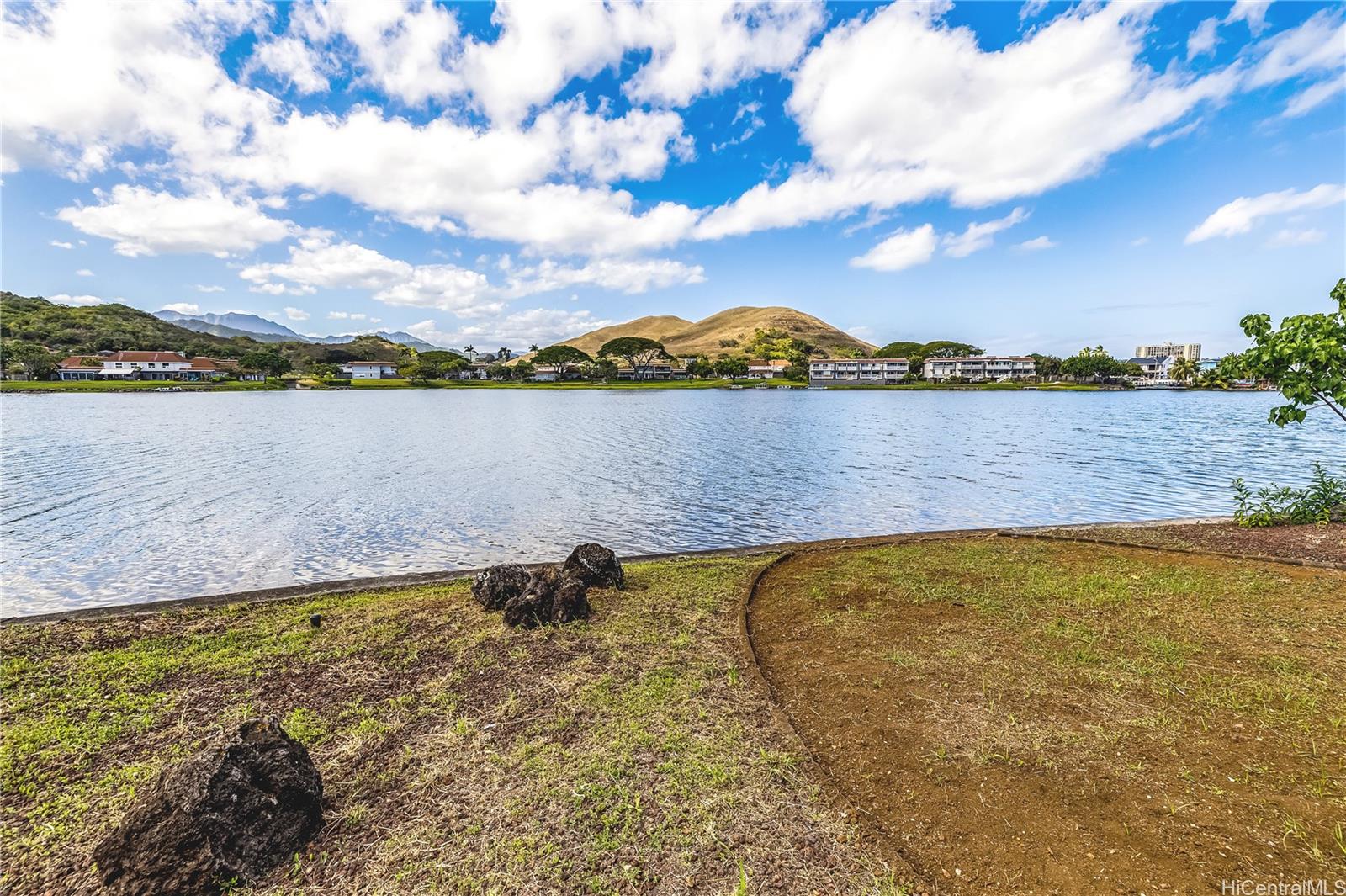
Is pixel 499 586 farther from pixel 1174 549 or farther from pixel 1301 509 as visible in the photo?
pixel 1301 509

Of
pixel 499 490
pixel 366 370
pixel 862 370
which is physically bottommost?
pixel 499 490

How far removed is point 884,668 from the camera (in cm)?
660

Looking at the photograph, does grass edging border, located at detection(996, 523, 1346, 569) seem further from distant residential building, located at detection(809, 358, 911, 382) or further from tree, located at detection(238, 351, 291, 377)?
tree, located at detection(238, 351, 291, 377)

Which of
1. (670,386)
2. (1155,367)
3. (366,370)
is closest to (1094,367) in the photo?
(1155,367)

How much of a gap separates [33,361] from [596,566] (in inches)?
6149

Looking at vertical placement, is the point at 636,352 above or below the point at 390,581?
above

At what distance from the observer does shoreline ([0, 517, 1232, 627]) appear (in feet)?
28.0

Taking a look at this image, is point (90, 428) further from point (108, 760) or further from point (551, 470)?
point (108, 760)

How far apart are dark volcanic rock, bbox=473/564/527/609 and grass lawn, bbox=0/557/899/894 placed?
272 mm

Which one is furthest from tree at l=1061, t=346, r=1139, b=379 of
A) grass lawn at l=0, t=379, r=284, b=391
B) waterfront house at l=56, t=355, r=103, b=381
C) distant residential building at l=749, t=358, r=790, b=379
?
waterfront house at l=56, t=355, r=103, b=381

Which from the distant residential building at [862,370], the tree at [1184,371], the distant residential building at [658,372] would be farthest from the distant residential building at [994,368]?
the distant residential building at [658,372]

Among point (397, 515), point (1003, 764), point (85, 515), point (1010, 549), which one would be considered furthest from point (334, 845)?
point (85, 515)

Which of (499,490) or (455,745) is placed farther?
(499,490)

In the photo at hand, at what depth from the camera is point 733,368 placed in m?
160
